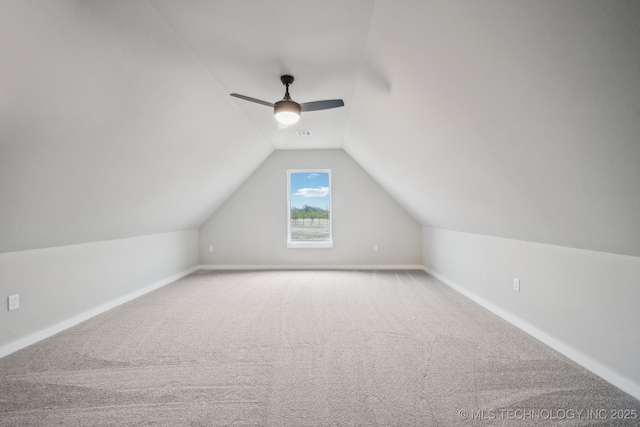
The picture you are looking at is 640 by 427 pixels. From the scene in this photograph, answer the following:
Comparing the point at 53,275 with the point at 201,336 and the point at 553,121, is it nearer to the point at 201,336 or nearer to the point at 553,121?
the point at 201,336

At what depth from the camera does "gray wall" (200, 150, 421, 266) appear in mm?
5695

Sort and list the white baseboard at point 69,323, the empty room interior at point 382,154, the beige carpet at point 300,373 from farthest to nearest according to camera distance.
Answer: the white baseboard at point 69,323 < the beige carpet at point 300,373 < the empty room interior at point 382,154

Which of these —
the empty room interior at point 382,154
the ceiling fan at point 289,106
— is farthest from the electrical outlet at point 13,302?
the ceiling fan at point 289,106

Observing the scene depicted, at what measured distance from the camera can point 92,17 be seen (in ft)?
5.18

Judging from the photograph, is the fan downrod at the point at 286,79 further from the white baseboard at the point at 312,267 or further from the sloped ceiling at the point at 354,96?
the white baseboard at the point at 312,267

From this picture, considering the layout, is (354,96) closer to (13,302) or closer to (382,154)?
(382,154)

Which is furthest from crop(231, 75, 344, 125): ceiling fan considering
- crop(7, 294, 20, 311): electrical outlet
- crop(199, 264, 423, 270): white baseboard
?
crop(199, 264, 423, 270): white baseboard

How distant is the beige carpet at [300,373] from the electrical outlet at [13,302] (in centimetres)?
39

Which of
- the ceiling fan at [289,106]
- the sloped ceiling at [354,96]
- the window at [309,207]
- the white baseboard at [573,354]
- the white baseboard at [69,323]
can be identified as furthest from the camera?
the window at [309,207]

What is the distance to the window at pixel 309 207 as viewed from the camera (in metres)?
5.91

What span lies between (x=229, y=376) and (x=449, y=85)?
2434 mm

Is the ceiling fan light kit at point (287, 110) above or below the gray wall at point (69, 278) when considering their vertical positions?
above

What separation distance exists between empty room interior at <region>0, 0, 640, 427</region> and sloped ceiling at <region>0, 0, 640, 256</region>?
12mm

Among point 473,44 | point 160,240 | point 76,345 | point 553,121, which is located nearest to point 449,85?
point 473,44
